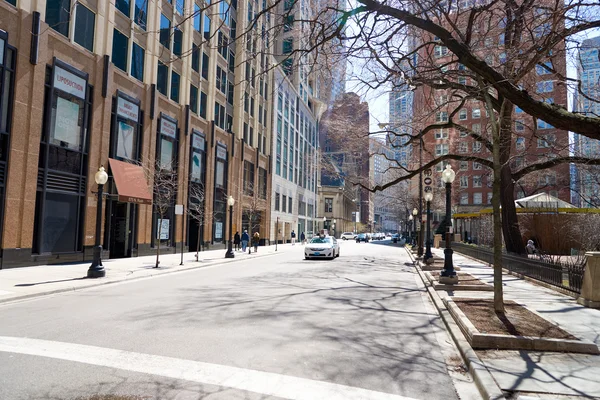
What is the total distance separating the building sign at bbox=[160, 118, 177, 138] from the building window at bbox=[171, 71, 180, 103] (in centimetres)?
184

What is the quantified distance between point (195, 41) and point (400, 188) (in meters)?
34.9

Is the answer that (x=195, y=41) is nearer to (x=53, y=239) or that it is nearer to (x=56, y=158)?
(x=56, y=158)

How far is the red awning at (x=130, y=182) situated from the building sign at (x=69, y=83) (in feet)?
10.9

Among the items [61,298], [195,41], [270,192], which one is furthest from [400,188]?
[61,298]

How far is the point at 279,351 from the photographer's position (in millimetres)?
5723

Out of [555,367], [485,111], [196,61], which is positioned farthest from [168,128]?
[555,367]

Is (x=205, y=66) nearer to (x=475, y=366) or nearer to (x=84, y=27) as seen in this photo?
(x=84, y=27)

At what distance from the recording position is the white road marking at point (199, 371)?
4293mm

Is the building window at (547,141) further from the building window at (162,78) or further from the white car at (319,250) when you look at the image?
the building window at (162,78)

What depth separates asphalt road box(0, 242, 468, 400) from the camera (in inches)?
172

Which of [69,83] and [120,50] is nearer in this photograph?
[69,83]

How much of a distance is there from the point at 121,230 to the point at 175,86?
10.1m

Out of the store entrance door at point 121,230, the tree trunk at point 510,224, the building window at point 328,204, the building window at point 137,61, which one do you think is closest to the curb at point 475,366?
the tree trunk at point 510,224

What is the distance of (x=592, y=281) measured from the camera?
9.38 meters
